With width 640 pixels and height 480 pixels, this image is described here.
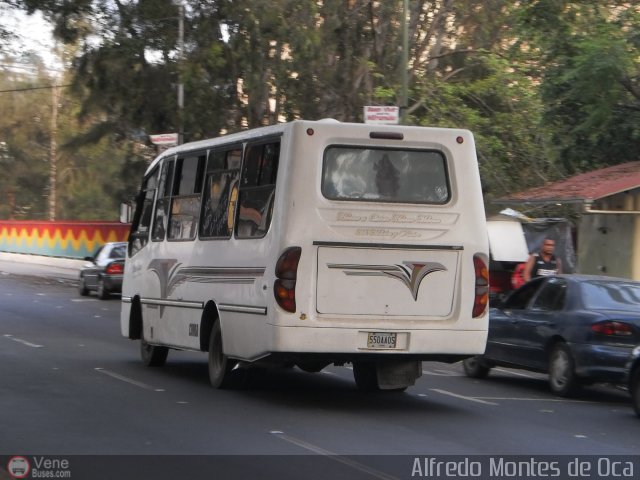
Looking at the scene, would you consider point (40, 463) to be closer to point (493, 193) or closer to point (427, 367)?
point (427, 367)

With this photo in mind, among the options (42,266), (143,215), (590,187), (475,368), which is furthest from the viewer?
(42,266)

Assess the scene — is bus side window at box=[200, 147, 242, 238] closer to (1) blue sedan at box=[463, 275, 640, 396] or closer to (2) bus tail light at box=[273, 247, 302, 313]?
(2) bus tail light at box=[273, 247, 302, 313]

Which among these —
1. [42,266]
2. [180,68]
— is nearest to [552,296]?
[180,68]

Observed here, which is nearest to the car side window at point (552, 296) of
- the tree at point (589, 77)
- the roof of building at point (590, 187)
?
the roof of building at point (590, 187)

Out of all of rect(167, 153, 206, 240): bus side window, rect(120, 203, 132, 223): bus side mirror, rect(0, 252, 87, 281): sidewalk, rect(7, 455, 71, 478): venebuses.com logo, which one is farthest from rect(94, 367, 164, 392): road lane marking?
rect(0, 252, 87, 281): sidewalk

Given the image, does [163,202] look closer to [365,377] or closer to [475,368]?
[365,377]

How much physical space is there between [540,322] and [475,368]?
1821 mm

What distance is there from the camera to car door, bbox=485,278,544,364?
15.3 metres

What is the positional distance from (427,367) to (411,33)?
65.6ft

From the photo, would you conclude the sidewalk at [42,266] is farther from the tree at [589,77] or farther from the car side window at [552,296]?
the car side window at [552,296]

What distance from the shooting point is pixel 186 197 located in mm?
14891

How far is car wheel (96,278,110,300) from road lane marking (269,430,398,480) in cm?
2243

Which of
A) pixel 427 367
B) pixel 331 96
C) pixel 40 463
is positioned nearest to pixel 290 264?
pixel 40 463

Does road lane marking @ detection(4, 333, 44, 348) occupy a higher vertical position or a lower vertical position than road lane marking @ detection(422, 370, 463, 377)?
lower
